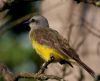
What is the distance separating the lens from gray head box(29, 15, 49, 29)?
7297 mm

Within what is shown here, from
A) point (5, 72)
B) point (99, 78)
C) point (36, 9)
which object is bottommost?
point (36, 9)

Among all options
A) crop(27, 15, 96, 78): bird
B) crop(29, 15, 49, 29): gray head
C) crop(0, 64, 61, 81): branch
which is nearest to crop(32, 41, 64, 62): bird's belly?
crop(27, 15, 96, 78): bird

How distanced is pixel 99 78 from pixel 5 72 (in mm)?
1192

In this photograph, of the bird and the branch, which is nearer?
the branch

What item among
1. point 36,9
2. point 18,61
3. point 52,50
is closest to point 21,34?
point 18,61

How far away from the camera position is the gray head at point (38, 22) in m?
7.30

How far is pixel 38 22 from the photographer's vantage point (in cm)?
739

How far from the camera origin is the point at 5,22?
6629 millimetres

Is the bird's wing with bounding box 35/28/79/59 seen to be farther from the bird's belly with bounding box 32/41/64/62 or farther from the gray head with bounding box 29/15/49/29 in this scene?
the gray head with bounding box 29/15/49/29

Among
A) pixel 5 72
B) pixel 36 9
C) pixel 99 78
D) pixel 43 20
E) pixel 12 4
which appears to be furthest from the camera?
pixel 36 9

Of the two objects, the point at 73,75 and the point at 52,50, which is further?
the point at 73,75

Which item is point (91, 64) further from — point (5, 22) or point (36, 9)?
point (36, 9)

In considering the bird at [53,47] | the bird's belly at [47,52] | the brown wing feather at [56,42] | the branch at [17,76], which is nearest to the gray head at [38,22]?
the bird at [53,47]

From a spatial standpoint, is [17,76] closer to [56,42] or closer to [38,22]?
[56,42]
